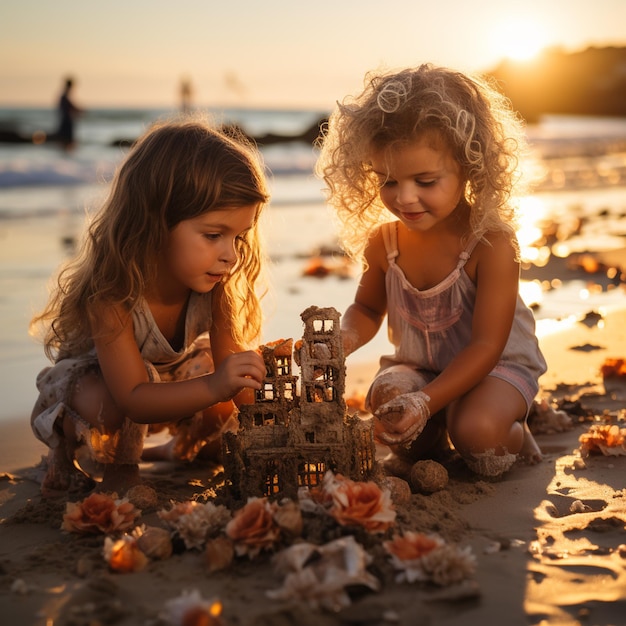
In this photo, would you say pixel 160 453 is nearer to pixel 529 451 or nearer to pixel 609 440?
pixel 529 451

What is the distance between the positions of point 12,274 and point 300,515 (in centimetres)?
622

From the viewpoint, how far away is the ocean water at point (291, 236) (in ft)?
20.4

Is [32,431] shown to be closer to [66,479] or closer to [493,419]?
[66,479]

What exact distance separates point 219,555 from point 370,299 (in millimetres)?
2293

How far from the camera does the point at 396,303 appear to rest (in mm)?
4641

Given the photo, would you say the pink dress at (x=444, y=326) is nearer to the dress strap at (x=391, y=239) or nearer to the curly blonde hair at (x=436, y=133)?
the dress strap at (x=391, y=239)

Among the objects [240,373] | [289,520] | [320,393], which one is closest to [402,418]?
[320,393]

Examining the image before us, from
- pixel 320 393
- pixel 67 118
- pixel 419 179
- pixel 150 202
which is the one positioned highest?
pixel 67 118

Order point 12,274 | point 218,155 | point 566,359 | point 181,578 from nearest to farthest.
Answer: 1. point 181,578
2. point 218,155
3. point 566,359
4. point 12,274

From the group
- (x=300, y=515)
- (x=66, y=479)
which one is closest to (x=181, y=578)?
(x=300, y=515)

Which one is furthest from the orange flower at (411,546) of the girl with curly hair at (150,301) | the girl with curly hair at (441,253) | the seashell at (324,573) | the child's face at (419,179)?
the child's face at (419,179)

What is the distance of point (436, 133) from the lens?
13.1ft

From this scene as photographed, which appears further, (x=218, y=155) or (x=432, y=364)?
(x=432, y=364)

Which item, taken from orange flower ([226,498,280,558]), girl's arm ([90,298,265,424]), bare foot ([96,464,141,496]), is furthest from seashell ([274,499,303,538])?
bare foot ([96,464,141,496])
